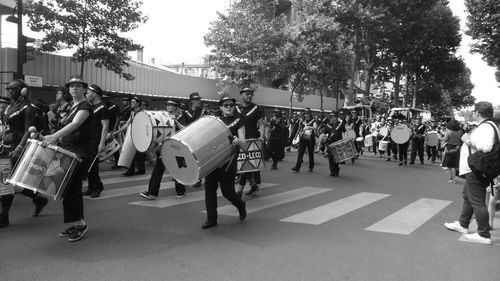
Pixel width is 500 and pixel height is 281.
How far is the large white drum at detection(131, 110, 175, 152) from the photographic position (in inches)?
321

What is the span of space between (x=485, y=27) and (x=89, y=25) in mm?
19038

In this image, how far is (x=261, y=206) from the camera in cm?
754

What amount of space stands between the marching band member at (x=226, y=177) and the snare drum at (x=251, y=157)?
130cm

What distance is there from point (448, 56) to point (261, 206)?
38.6 metres

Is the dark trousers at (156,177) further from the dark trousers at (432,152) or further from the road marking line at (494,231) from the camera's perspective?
the dark trousers at (432,152)

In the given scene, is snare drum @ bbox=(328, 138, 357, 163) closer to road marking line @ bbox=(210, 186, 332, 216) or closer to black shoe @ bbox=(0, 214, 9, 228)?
road marking line @ bbox=(210, 186, 332, 216)

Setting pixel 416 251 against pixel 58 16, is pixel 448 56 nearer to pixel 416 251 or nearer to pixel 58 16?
pixel 58 16

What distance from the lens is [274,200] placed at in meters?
8.11

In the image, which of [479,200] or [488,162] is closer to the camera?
[488,162]

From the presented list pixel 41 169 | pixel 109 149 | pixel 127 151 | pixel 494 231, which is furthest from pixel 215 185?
pixel 109 149

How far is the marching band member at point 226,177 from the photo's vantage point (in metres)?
5.91

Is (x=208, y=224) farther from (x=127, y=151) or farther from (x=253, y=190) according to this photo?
(x=127, y=151)

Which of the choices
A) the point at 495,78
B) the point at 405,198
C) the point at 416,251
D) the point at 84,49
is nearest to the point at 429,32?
the point at 495,78

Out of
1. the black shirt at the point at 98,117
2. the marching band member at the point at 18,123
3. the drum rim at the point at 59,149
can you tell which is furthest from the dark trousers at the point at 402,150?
the drum rim at the point at 59,149
